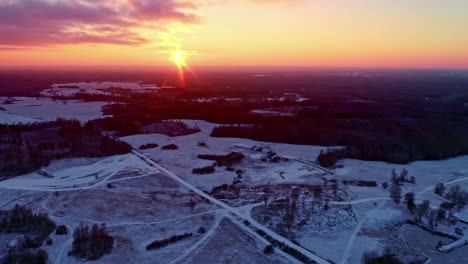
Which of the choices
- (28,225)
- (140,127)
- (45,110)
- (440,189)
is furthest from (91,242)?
(45,110)

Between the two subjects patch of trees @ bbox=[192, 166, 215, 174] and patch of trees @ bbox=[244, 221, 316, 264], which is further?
patch of trees @ bbox=[192, 166, 215, 174]

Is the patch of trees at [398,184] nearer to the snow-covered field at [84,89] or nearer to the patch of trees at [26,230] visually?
the patch of trees at [26,230]

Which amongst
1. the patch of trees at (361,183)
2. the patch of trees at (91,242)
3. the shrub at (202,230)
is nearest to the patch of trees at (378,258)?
the shrub at (202,230)

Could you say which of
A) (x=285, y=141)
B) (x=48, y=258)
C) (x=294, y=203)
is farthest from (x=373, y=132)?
(x=48, y=258)

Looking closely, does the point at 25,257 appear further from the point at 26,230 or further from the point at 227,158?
the point at 227,158

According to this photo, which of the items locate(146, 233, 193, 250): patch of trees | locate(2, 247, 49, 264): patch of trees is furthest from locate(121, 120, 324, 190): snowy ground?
locate(2, 247, 49, 264): patch of trees

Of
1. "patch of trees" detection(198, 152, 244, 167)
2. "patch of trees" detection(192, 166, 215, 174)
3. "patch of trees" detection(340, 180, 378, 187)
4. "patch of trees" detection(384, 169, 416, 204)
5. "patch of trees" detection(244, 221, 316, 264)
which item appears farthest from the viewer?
"patch of trees" detection(198, 152, 244, 167)

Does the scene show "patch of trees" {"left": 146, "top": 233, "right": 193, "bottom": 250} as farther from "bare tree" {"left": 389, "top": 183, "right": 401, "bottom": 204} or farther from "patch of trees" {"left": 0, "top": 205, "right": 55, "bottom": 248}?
"bare tree" {"left": 389, "top": 183, "right": 401, "bottom": 204}
